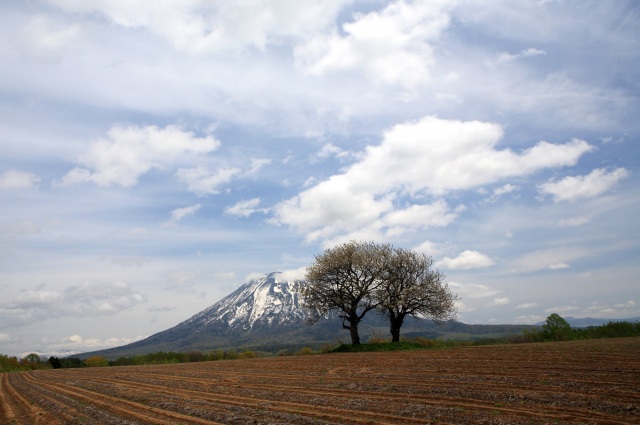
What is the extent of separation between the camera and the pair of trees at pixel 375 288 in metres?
60.1

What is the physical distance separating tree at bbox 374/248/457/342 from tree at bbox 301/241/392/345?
1.42m

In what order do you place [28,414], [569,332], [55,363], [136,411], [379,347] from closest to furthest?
[136,411] → [28,414] → [379,347] → [569,332] → [55,363]

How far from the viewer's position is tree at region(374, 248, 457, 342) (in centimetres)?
5975

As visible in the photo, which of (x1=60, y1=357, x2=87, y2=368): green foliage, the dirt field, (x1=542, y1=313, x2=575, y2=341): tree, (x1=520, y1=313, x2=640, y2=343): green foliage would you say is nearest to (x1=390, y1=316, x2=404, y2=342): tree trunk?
(x1=520, y1=313, x2=640, y2=343): green foliage

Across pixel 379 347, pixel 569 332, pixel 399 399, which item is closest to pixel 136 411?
pixel 399 399

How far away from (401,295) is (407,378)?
112 ft

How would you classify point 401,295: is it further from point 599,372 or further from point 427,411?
point 427,411

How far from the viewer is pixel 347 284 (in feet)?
202

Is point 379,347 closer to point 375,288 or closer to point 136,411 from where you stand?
point 375,288

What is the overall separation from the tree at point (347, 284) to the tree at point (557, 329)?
25.8m

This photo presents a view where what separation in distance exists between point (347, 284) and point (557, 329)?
104 ft

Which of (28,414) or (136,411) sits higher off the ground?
(136,411)

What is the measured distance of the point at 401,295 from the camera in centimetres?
5931

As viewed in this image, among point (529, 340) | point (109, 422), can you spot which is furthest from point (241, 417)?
point (529, 340)
